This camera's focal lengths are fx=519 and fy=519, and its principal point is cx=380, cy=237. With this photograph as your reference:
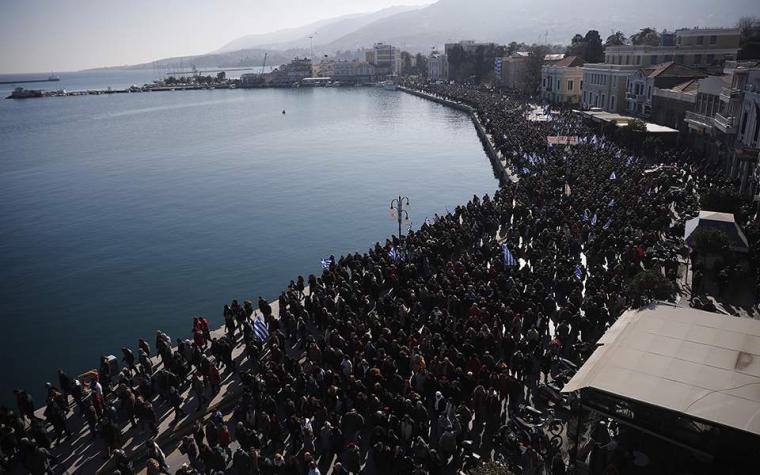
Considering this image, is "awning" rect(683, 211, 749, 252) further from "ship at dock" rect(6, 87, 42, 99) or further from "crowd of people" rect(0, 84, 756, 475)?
"ship at dock" rect(6, 87, 42, 99)

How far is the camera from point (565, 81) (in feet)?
226

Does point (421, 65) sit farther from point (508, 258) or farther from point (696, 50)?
point (508, 258)

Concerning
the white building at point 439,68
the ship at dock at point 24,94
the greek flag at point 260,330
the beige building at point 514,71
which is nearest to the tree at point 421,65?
the white building at point 439,68

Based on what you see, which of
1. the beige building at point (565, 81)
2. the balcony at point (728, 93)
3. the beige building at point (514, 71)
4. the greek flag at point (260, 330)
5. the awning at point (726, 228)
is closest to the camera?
the greek flag at point (260, 330)

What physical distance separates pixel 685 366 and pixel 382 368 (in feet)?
17.8

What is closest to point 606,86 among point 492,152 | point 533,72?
point 492,152

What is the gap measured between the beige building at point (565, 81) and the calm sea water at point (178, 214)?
13.8 meters

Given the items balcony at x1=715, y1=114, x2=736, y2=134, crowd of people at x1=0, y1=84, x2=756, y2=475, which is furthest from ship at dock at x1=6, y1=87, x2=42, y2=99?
balcony at x1=715, y1=114, x2=736, y2=134

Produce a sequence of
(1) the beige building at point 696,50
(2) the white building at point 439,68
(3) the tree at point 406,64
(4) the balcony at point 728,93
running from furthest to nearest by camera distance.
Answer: (3) the tree at point 406,64
(2) the white building at point 439,68
(1) the beige building at point 696,50
(4) the balcony at point 728,93

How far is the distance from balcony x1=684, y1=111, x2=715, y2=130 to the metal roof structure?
27642 mm

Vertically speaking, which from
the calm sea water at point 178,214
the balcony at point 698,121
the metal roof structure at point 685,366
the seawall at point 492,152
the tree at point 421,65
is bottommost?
the calm sea water at point 178,214

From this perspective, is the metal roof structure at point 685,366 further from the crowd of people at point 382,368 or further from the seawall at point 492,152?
the seawall at point 492,152

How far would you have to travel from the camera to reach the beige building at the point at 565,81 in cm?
6812

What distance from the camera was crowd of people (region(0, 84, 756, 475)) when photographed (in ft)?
30.0
